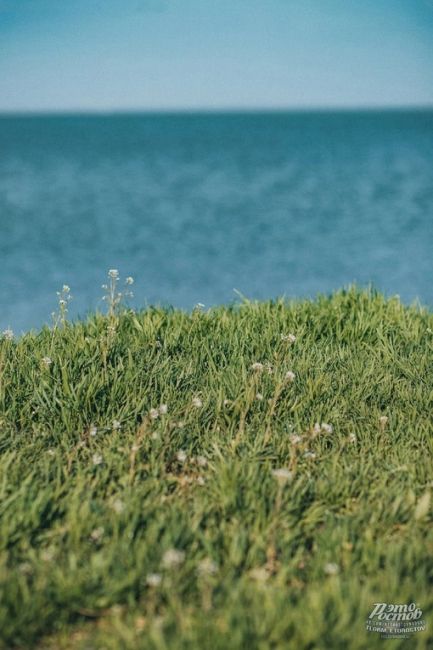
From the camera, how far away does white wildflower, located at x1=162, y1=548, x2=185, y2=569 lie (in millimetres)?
2623

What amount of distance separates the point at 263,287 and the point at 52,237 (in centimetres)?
801

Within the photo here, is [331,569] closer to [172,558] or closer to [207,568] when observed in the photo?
[207,568]

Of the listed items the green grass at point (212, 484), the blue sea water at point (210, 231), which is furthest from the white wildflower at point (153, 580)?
the blue sea water at point (210, 231)

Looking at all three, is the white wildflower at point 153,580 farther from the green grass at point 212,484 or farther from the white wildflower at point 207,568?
the white wildflower at point 207,568

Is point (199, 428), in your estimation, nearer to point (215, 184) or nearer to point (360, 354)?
point (360, 354)

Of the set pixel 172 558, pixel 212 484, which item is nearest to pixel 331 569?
pixel 172 558

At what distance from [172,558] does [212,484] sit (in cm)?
80

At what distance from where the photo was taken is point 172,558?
2.62 meters

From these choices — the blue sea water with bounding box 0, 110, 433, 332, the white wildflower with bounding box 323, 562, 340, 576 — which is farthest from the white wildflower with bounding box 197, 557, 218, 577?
the blue sea water with bounding box 0, 110, 433, 332

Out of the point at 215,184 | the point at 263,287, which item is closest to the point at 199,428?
the point at 263,287

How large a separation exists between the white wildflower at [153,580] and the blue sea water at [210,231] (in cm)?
404

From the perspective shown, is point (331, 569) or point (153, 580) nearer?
point (153, 580)

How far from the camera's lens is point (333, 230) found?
24141 millimetres

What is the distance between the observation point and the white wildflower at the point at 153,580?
261cm
